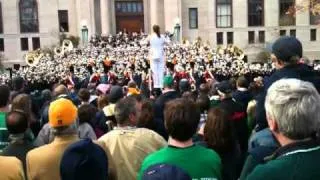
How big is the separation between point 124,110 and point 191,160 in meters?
1.54

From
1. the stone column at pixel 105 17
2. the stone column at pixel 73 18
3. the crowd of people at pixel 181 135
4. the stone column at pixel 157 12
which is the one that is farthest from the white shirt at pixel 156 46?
the stone column at pixel 73 18

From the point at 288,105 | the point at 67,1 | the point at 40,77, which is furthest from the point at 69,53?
the point at 288,105

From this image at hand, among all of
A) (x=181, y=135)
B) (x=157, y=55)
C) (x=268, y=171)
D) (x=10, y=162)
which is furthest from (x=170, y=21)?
(x=268, y=171)

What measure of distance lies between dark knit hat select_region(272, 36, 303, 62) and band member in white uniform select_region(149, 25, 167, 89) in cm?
1194

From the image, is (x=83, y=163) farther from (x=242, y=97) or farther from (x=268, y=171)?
(x=242, y=97)

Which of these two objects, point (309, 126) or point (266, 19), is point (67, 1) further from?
point (309, 126)

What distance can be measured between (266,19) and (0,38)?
76.4 ft

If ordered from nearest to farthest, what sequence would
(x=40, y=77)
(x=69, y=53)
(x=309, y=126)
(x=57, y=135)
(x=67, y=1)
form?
(x=309, y=126) < (x=57, y=135) < (x=40, y=77) < (x=69, y=53) < (x=67, y=1)

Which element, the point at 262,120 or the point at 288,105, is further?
the point at 262,120

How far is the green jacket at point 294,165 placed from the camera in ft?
9.29

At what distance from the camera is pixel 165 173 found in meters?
3.48

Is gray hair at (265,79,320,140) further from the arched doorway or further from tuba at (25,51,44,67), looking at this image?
the arched doorway

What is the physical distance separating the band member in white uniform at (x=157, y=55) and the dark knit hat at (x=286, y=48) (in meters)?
11.9

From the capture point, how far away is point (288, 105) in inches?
120
